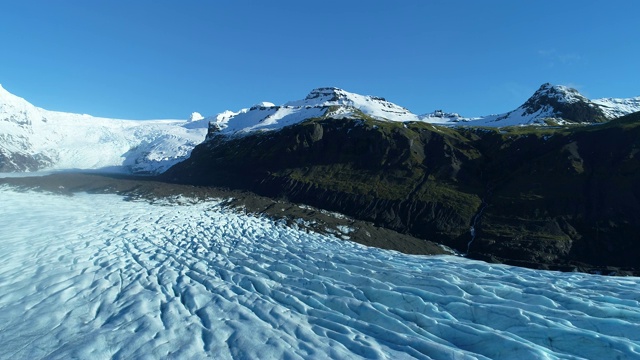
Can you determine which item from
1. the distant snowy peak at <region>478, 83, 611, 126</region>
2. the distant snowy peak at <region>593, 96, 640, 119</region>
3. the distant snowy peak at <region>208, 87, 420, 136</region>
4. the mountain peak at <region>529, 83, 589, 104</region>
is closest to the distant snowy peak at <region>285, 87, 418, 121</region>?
the distant snowy peak at <region>208, 87, 420, 136</region>

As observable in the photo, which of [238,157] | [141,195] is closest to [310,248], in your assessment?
[141,195]

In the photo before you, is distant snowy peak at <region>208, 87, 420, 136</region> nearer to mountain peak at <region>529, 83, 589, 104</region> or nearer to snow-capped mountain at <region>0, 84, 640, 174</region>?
snow-capped mountain at <region>0, 84, 640, 174</region>

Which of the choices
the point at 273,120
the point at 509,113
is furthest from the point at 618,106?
the point at 273,120

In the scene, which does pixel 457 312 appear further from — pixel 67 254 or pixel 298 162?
pixel 298 162

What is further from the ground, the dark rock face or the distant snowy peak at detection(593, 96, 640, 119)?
the distant snowy peak at detection(593, 96, 640, 119)

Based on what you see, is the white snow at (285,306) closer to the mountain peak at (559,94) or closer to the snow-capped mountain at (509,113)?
the snow-capped mountain at (509,113)

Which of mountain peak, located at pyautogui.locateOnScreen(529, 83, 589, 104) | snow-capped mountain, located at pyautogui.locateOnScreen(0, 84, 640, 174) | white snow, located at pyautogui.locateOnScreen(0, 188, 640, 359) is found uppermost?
mountain peak, located at pyautogui.locateOnScreen(529, 83, 589, 104)

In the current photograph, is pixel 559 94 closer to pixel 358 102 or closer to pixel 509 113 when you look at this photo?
pixel 509 113
